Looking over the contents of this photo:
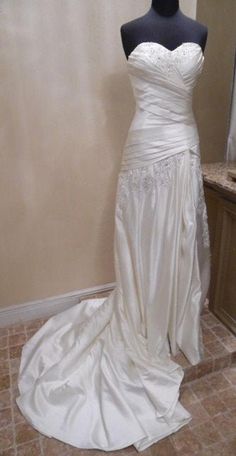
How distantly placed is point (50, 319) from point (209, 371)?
0.87m

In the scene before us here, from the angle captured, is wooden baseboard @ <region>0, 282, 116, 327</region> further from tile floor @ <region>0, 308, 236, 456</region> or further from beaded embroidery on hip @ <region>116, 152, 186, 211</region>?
beaded embroidery on hip @ <region>116, 152, 186, 211</region>

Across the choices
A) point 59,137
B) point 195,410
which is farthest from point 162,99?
point 195,410

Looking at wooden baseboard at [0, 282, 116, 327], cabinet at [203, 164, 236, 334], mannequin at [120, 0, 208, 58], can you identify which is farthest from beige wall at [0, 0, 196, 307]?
cabinet at [203, 164, 236, 334]

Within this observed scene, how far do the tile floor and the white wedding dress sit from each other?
3cm

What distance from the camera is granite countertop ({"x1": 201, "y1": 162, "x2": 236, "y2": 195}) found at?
1.31 m

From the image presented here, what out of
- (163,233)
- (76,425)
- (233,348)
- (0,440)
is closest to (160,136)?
(163,233)

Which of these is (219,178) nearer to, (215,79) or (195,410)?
(215,79)

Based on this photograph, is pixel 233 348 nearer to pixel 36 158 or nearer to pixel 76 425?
pixel 76 425

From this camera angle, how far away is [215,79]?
1636 millimetres

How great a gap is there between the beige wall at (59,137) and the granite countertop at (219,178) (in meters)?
0.50

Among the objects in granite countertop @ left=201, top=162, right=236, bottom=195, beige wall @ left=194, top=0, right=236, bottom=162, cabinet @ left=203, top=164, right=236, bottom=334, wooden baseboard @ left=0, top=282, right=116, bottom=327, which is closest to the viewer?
granite countertop @ left=201, top=162, right=236, bottom=195

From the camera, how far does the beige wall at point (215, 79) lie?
1.53m

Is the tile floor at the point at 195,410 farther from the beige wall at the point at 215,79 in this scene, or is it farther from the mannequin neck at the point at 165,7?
the mannequin neck at the point at 165,7

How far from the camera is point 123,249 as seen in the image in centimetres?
131
